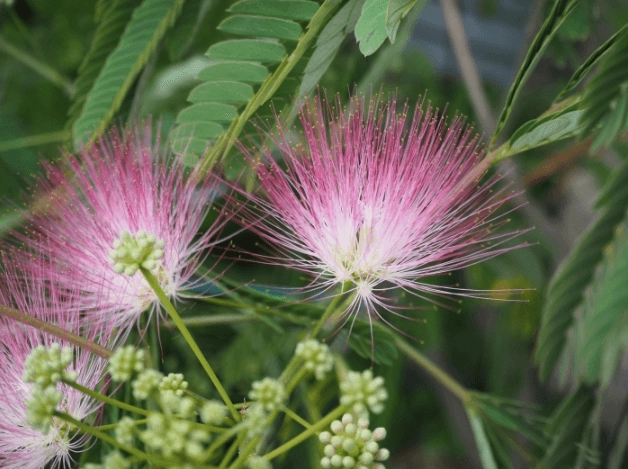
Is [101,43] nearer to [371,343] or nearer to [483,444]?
[371,343]

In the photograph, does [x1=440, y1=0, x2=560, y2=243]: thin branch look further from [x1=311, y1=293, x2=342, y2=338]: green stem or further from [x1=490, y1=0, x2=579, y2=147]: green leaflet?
[x1=311, y1=293, x2=342, y2=338]: green stem

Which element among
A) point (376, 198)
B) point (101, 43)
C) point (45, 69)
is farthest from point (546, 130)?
point (45, 69)

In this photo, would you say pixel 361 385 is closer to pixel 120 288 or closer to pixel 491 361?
pixel 120 288

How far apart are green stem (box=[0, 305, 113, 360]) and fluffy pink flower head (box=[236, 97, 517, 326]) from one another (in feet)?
0.99

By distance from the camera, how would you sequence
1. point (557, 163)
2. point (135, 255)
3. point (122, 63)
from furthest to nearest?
1. point (557, 163)
2. point (122, 63)
3. point (135, 255)

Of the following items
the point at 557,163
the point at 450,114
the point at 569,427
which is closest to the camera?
the point at 569,427

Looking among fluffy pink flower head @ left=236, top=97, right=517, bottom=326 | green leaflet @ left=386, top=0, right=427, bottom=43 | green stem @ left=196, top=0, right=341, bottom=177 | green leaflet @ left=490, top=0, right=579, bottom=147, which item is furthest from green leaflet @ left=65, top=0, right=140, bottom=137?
green leaflet @ left=490, top=0, right=579, bottom=147

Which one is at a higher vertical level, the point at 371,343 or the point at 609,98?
the point at 609,98

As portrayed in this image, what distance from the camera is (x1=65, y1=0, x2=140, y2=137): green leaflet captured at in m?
1.32

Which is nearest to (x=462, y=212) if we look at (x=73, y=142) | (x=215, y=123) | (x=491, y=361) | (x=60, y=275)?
(x=215, y=123)

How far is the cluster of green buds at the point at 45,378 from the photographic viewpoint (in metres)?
0.72

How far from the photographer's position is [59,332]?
3.09 feet

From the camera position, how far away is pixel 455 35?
1.98 meters

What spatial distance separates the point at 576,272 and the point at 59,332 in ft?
2.46
